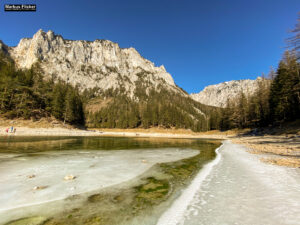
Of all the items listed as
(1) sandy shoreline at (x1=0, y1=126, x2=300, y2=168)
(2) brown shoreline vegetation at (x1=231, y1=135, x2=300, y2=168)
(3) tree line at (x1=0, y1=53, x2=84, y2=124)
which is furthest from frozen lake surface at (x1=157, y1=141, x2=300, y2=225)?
(3) tree line at (x1=0, y1=53, x2=84, y2=124)

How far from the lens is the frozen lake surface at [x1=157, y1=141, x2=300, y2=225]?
11.6 ft

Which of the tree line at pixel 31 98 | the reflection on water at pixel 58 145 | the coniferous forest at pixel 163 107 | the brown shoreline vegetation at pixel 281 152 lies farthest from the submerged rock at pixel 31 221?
the tree line at pixel 31 98

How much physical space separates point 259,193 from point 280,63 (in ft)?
200

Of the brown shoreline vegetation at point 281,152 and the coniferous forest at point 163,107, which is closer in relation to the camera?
the brown shoreline vegetation at point 281,152

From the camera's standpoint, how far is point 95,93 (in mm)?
188625

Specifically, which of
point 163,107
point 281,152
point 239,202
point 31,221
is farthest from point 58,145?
point 163,107

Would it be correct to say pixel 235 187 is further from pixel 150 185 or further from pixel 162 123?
pixel 162 123

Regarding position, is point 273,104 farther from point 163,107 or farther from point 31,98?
point 31,98

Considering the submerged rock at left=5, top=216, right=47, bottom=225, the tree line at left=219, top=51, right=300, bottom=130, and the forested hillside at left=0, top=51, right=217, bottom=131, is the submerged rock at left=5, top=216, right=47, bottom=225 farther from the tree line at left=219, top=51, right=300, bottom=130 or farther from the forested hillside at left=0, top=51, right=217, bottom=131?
the forested hillside at left=0, top=51, right=217, bottom=131

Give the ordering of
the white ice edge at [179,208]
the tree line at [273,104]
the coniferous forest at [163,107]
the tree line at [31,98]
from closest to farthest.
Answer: the white ice edge at [179,208], the tree line at [273,104], the coniferous forest at [163,107], the tree line at [31,98]

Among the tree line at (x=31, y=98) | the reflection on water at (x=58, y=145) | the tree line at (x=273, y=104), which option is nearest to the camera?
the reflection on water at (x=58, y=145)

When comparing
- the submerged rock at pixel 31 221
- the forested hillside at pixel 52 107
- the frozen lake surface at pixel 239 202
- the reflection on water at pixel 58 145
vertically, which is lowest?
the reflection on water at pixel 58 145

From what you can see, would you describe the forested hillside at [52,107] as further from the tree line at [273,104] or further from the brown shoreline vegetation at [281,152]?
the brown shoreline vegetation at [281,152]

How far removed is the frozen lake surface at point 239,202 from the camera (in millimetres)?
3529
